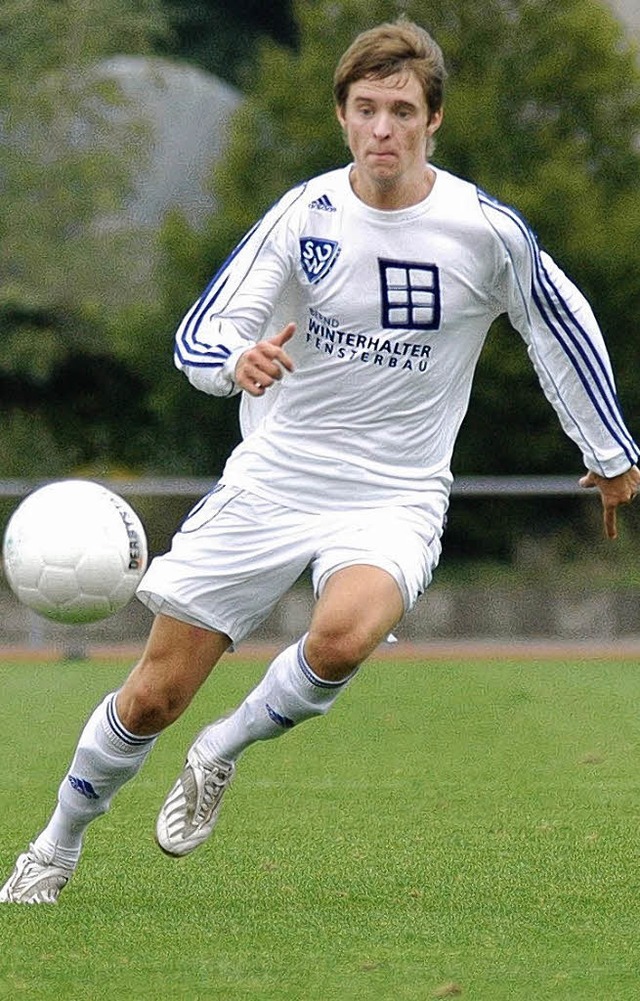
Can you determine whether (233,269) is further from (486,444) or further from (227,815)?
(486,444)

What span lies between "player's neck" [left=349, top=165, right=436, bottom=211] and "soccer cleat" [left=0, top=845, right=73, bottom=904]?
85.6 inches

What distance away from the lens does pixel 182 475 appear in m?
20.3

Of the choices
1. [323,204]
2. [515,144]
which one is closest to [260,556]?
[323,204]

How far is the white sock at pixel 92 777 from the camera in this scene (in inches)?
221

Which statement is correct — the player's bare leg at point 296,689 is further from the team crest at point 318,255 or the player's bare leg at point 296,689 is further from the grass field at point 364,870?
the team crest at point 318,255

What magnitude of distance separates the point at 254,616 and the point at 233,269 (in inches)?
39.8

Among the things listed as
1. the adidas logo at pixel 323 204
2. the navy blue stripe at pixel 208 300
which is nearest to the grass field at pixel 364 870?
the navy blue stripe at pixel 208 300

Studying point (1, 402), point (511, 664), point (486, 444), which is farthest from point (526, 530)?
point (1, 402)

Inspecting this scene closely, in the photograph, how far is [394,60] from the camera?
5.64 metres

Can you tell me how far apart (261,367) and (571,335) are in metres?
1.13

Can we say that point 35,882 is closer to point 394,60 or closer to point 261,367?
point 261,367

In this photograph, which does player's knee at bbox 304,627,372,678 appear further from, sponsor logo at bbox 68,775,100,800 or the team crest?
the team crest

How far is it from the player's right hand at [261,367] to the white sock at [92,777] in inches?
40.8

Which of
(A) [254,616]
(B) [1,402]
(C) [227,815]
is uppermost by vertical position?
(A) [254,616]
